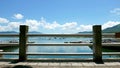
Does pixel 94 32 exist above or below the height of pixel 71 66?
above

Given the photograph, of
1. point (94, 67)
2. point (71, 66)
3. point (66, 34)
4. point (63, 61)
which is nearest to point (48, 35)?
point (66, 34)

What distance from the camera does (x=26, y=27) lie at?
26.0ft

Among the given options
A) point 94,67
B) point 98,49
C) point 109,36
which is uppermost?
point 109,36

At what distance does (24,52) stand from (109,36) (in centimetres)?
349

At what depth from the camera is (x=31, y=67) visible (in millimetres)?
6469

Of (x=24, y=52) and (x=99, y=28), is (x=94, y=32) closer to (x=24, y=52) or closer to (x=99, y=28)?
(x=99, y=28)

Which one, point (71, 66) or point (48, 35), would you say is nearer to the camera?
point (71, 66)

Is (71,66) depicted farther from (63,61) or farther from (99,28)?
(99,28)

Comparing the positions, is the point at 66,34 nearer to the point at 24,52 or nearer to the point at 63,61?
the point at 63,61

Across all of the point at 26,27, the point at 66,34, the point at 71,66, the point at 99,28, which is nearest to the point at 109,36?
the point at 99,28

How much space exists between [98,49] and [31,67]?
2.84 metres

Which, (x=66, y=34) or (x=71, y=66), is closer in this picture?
(x=71, y=66)

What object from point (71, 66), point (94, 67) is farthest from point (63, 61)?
point (94, 67)

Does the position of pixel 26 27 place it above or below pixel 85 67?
above
